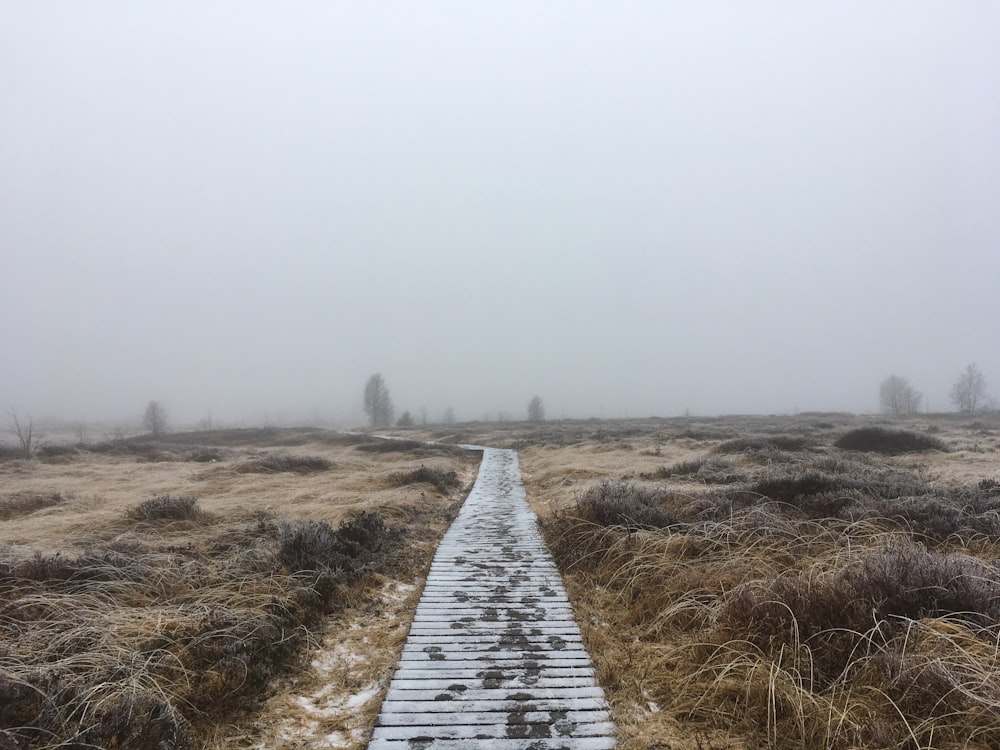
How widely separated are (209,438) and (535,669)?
175ft

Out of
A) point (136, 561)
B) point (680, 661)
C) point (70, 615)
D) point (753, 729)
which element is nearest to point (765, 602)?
point (680, 661)

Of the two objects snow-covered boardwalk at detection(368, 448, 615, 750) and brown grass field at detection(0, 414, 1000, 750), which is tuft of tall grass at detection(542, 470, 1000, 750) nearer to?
brown grass field at detection(0, 414, 1000, 750)

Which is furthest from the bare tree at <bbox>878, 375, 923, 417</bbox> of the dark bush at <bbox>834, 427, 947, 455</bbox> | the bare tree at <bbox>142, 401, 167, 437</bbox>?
the bare tree at <bbox>142, 401, 167, 437</bbox>

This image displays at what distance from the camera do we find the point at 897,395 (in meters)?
74.5

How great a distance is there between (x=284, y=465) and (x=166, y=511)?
31.0 feet

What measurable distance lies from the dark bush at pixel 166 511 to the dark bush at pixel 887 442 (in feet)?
73.3

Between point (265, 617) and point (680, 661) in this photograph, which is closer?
point (680, 661)

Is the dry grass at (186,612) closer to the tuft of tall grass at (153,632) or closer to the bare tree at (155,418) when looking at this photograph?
the tuft of tall grass at (153,632)

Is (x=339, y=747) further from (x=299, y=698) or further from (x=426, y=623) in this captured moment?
(x=426, y=623)

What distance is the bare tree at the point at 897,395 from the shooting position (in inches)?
2886

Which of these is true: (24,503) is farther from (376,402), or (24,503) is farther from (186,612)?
(376,402)

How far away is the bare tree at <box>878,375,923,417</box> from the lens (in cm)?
7330

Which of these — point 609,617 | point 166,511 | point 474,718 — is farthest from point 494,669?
point 166,511

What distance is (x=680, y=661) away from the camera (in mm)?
4605
